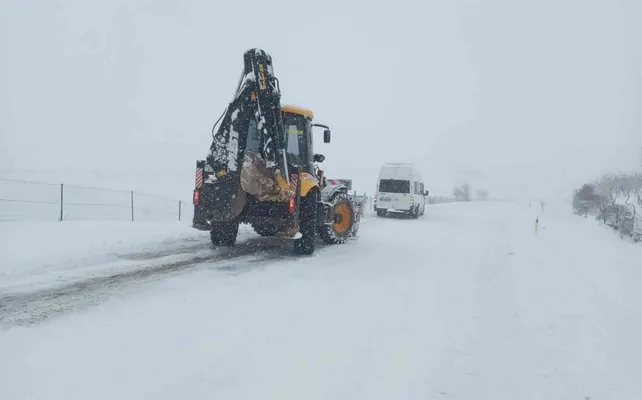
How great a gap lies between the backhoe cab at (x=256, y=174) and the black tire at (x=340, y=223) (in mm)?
1567

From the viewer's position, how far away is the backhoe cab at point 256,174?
8.88 meters

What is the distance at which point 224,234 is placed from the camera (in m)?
10.2

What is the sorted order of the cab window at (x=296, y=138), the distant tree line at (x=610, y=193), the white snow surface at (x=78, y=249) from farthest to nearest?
the distant tree line at (x=610, y=193), the cab window at (x=296, y=138), the white snow surface at (x=78, y=249)

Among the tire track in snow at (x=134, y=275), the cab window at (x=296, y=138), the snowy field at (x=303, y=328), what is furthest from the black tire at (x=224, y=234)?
the cab window at (x=296, y=138)

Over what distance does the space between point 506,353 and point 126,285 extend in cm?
498

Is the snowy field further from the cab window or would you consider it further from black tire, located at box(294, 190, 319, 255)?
the cab window

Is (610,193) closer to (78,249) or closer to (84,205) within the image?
(84,205)

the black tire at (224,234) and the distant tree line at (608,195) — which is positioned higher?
the distant tree line at (608,195)

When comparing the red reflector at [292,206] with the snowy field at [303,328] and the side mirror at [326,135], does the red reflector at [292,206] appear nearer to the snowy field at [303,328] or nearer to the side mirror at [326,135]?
the snowy field at [303,328]

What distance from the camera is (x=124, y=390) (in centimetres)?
330

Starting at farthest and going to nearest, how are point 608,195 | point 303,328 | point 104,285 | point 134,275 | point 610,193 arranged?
point 608,195 → point 610,193 → point 134,275 → point 104,285 → point 303,328

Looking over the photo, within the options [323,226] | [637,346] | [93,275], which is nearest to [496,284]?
[637,346]

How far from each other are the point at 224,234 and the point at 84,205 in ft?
66.0

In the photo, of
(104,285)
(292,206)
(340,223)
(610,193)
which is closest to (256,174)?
(292,206)
